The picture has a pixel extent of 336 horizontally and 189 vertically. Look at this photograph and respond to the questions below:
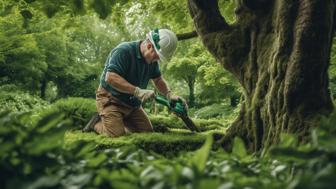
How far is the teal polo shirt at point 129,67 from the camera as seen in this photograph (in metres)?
5.88

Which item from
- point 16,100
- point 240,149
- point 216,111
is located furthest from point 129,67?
point 216,111

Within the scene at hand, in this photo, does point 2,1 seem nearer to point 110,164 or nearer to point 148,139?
point 148,139

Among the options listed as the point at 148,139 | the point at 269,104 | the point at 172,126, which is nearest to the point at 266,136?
the point at 269,104

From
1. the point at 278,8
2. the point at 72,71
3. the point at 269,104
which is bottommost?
the point at 72,71

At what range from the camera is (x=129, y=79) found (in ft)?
20.2

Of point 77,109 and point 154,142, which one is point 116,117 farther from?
point 77,109

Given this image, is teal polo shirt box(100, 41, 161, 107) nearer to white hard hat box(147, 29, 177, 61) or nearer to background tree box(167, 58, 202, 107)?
white hard hat box(147, 29, 177, 61)

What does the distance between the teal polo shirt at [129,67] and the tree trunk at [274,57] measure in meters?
0.90

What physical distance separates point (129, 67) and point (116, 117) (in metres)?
0.70

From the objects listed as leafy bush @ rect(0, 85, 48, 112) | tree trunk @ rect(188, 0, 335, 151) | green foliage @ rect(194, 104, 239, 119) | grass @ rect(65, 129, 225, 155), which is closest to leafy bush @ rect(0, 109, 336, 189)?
tree trunk @ rect(188, 0, 335, 151)

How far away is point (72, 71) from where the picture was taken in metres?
30.2

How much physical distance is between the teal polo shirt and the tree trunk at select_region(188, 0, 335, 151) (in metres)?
0.90

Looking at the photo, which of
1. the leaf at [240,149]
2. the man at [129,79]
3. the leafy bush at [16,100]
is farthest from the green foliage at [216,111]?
the leaf at [240,149]

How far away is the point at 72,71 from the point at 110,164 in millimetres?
29101
